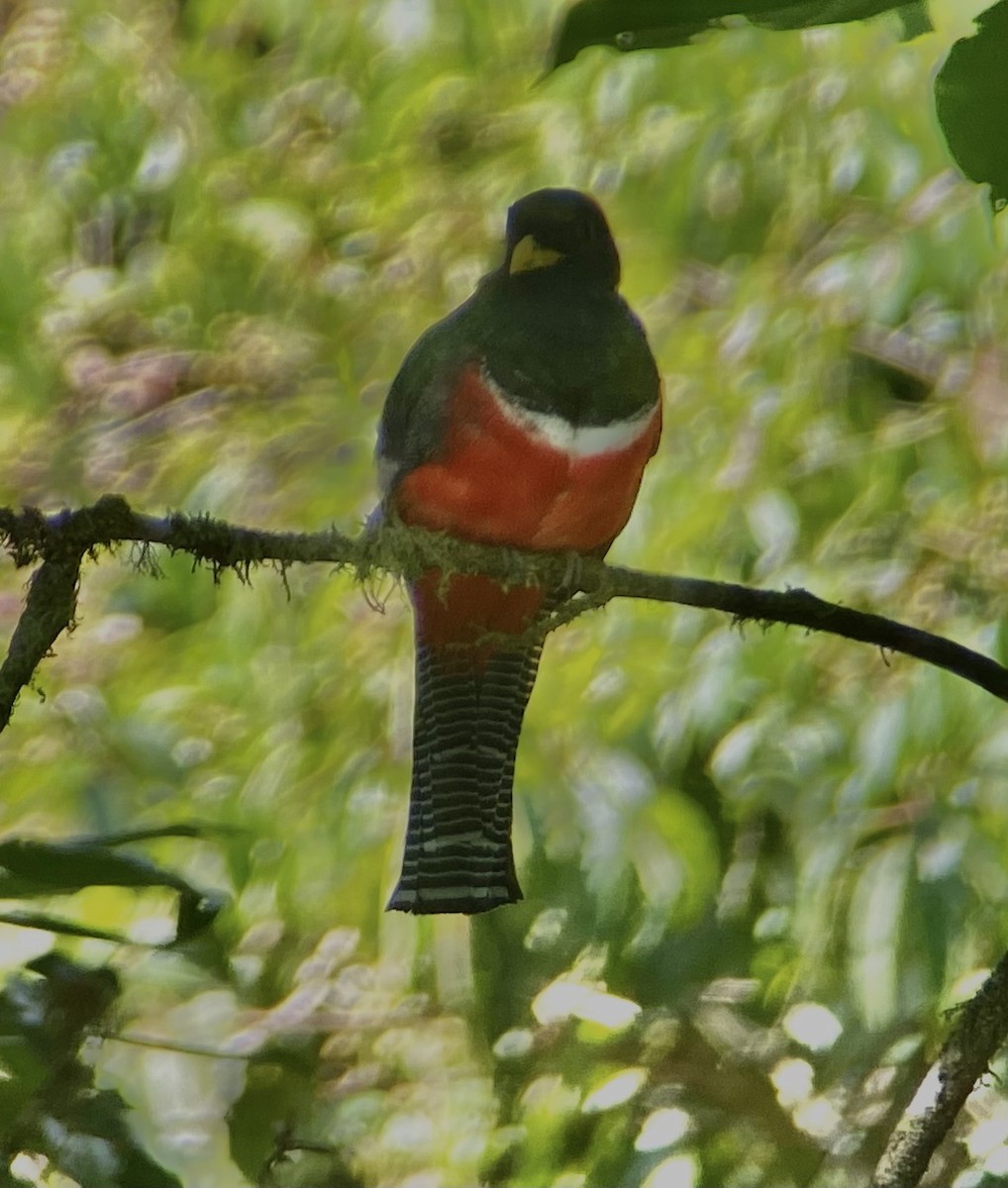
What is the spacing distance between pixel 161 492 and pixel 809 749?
618mm

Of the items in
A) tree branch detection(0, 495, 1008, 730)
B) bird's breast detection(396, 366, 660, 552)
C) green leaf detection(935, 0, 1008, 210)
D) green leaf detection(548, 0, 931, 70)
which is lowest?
green leaf detection(935, 0, 1008, 210)

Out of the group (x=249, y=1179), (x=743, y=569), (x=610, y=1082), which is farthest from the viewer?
(x=743, y=569)

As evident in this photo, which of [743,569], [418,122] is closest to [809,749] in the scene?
[743,569]

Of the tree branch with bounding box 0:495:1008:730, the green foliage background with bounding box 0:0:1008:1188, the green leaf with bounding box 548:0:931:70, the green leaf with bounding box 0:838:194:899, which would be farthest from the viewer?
the green foliage background with bounding box 0:0:1008:1188

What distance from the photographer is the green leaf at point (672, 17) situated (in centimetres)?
24

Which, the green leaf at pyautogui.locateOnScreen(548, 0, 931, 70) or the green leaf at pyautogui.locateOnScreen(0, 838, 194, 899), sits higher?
the green leaf at pyautogui.locateOnScreen(548, 0, 931, 70)

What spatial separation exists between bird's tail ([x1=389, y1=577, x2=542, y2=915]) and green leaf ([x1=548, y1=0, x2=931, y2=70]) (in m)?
0.71

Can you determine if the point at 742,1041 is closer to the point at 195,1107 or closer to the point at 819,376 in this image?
the point at 195,1107

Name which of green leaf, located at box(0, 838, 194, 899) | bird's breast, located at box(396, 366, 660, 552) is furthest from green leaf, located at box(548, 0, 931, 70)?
bird's breast, located at box(396, 366, 660, 552)

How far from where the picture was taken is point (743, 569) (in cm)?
132

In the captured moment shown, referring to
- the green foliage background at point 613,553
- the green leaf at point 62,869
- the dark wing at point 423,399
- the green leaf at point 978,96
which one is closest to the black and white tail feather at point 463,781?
the dark wing at point 423,399

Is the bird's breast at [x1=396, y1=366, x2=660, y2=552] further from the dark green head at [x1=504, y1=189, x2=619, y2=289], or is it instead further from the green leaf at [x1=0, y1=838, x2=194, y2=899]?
the green leaf at [x1=0, y1=838, x2=194, y2=899]

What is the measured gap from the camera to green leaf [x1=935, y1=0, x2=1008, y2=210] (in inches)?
10.0

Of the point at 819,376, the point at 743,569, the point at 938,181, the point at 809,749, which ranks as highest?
the point at 938,181
